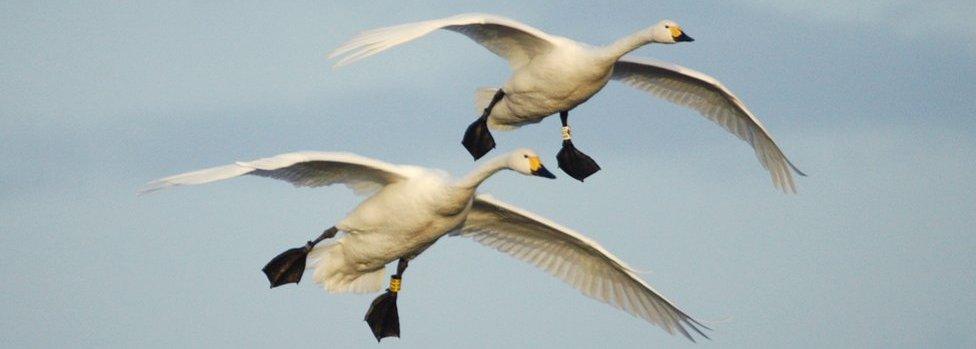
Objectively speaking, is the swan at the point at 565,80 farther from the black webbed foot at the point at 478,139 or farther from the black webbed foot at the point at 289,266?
the black webbed foot at the point at 289,266

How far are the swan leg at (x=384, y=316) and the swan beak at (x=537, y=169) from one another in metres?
3.14

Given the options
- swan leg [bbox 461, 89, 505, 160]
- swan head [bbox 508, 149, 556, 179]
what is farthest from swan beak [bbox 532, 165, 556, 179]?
swan leg [bbox 461, 89, 505, 160]

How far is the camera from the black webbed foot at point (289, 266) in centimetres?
2997

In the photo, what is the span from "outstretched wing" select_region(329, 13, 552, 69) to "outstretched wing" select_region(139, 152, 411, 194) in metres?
1.12

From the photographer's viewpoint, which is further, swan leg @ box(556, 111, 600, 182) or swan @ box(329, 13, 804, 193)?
swan leg @ box(556, 111, 600, 182)

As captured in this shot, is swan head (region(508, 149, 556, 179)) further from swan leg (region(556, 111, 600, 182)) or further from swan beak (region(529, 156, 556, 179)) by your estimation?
swan leg (region(556, 111, 600, 182))

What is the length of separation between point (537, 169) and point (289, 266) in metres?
3.26

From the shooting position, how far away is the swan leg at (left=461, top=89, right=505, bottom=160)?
32.6 meters

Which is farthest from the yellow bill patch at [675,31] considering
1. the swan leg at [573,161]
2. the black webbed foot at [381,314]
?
the black webbed foot at [381,314]

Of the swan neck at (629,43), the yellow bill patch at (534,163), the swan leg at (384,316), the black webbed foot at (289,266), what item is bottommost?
the swan leg at (384,316)

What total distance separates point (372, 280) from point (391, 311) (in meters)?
0.90

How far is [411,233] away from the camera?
28594mm

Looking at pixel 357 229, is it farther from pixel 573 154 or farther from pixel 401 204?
pixel 573 154

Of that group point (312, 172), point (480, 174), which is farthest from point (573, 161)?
point (312, 172)
